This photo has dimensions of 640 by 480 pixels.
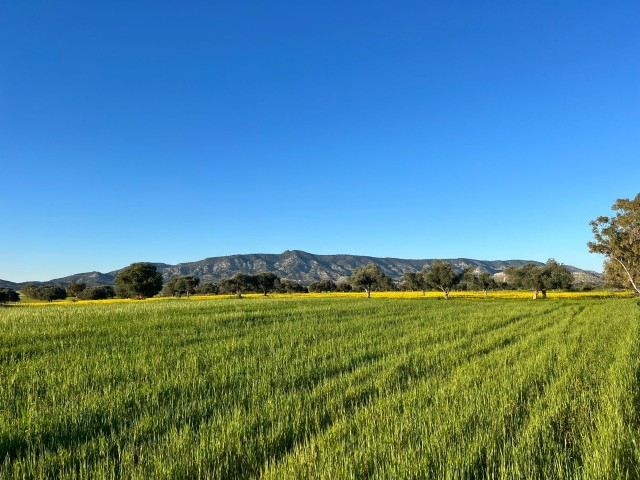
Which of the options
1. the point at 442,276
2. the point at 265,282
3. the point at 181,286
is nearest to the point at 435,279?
the point at 442,276

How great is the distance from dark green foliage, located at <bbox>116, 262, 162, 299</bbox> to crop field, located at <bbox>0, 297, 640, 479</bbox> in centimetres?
8443

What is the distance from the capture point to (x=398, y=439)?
5.12 meters

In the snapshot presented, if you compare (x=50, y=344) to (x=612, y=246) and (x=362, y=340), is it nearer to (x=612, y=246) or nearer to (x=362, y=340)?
(x=362, y=340)

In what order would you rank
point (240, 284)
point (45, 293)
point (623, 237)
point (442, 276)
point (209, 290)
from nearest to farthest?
point (623, 237), point (442, 276), point (45, 293), point (240, 284), point (209, 290)

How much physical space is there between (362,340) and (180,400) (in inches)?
380

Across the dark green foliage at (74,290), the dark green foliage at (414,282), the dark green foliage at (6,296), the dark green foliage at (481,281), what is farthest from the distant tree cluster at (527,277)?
the dark green foliage at (74,290)

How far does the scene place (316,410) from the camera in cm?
650

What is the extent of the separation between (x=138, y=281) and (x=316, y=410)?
96.2 m

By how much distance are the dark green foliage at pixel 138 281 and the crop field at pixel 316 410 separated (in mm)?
84433

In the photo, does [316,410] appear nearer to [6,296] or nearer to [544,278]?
[544,278]

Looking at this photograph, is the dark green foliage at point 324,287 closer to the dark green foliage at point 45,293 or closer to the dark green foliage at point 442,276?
the dark green foliage at point 442,276

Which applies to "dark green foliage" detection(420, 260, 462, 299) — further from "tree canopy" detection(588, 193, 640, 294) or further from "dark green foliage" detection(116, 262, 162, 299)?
"dark green foliage" detection(116, 262, 162, 299)

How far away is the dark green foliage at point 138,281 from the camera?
298 ft

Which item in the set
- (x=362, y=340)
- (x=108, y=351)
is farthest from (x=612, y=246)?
(x=108, y=351)
